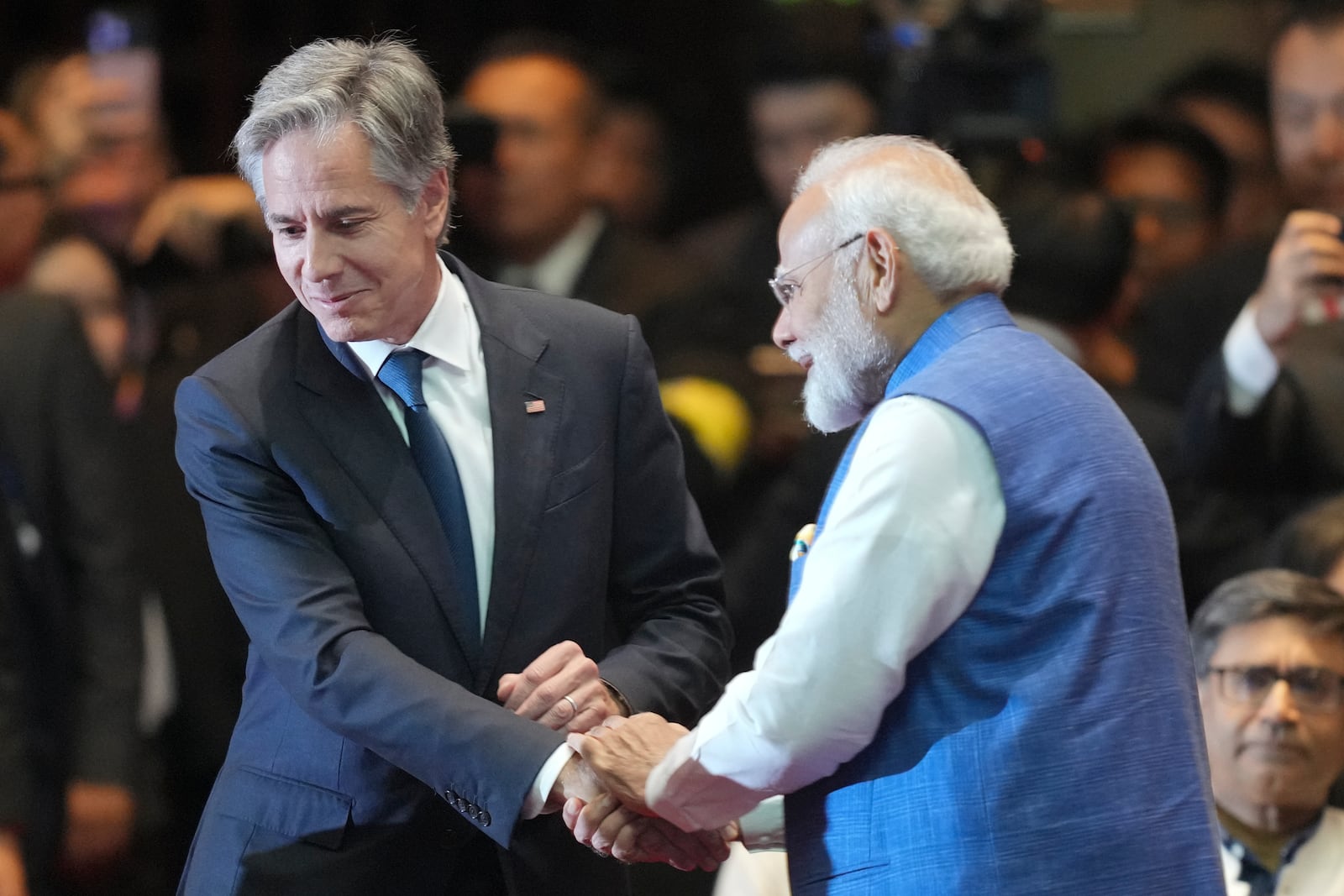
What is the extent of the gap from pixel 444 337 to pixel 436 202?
166 mm

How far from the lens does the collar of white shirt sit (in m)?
2.23

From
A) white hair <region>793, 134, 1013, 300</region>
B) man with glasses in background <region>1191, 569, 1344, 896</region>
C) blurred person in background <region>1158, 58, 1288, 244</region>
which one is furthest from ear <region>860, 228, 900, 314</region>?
blurred person in background <region>1158, 58, 1288, 244</region>

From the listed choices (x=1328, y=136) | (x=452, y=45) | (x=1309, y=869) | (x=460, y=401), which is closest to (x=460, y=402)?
(x=460, y=401)

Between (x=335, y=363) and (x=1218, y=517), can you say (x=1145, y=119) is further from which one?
(x=335, y=363)

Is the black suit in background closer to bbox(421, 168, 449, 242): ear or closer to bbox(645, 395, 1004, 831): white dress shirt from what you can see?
bbox(421, 168, 449, 242): ear

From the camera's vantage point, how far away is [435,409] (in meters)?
2.25

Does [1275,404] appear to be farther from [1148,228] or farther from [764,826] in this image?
[764,826]

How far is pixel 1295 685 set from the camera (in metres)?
2.96

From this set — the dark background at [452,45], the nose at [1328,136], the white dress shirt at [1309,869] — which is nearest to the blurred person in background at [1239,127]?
the nose at [1328,136]

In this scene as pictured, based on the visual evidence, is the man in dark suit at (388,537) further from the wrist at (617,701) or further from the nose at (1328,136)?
the nose at (1328,136)

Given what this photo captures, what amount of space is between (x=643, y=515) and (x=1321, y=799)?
4.32 feet

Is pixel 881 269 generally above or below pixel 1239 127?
above

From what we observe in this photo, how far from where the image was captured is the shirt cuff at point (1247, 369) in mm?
3520

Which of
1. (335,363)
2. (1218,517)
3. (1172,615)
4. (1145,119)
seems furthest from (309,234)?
(1145,119)
